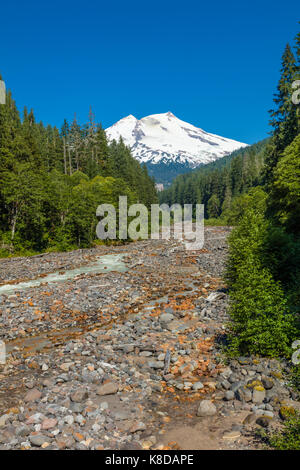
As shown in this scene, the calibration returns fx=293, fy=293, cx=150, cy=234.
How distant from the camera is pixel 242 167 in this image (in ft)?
348

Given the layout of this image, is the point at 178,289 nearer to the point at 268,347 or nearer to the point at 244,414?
the point at 268,347

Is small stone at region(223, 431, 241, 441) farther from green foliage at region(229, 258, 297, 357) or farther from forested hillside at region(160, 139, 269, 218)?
forested hillside at region(160, 139, 269, 218)

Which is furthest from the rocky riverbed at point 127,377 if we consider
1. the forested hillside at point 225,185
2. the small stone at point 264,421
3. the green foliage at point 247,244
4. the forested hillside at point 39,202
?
the forested hillside at point 225,185

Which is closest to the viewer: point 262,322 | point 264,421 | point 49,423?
point 264,421

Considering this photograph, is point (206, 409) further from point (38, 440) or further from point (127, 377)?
point (38, 440)

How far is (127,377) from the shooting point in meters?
8.15

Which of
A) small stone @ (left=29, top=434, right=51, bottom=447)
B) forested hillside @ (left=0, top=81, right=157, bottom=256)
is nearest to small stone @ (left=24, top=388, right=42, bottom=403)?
small stone @ (left=29, top=434, right=51, bottom=447)

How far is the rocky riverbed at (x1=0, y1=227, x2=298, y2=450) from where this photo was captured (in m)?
5.75

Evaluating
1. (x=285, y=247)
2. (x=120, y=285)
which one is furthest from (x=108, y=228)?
(x=285, y=247)

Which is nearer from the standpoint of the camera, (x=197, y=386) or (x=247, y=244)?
(x=197, y=386)

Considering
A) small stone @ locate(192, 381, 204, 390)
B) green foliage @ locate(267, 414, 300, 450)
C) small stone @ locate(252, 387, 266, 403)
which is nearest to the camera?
green foliage @ locate(267, 414, 300, 450)

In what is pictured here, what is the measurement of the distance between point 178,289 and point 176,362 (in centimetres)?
934

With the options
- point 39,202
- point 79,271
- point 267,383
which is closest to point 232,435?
point 267,383

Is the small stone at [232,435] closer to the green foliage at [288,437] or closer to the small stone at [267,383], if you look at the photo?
the green foliage at [288,437]
